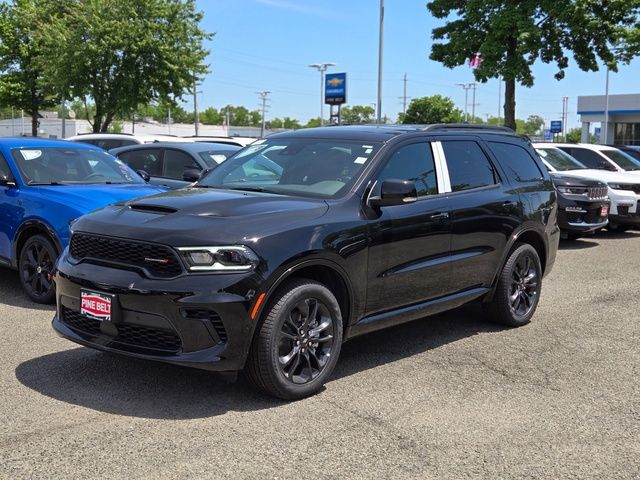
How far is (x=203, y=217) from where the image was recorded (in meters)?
4.50

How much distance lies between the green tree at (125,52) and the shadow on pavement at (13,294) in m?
23.1

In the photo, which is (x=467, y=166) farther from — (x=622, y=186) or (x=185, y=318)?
(x=622, y=186)

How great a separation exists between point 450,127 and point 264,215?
2403mm

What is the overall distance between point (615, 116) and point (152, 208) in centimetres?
5915

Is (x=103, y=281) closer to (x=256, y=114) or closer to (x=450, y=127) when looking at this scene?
(x=450, y=127)

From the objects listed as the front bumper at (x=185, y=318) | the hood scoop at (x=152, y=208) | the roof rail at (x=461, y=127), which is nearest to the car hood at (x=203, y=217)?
the hood scoop at (x=152, y=208)

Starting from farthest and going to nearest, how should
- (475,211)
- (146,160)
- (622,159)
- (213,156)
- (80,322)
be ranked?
(622,159)
(146,160)
(213,156)
(475,211)
(80,322)

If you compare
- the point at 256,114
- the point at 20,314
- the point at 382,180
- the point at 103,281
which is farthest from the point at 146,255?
the point at 256,114

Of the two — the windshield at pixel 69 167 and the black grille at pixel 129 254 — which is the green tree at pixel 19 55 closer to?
the windshield at pixel 69 167

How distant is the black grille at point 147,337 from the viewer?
4.27 meters

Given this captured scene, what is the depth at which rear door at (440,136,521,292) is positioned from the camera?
5.88 meters

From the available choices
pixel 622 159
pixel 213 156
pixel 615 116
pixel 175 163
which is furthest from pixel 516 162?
pixel 615 116

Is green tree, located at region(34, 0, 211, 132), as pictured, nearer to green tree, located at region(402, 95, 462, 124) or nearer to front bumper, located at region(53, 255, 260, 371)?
front bumper, located at region(53, 255, 260, 371)

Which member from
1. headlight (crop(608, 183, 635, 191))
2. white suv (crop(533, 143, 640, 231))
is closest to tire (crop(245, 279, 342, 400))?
white suv (crop(533, 143, 640, 231))
